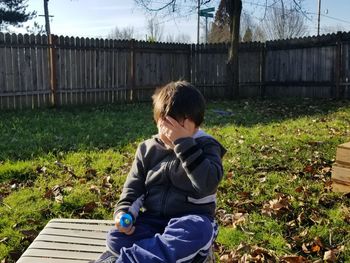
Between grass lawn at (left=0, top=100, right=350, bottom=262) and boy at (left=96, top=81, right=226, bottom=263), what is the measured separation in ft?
3.52

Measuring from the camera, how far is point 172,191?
2451mm

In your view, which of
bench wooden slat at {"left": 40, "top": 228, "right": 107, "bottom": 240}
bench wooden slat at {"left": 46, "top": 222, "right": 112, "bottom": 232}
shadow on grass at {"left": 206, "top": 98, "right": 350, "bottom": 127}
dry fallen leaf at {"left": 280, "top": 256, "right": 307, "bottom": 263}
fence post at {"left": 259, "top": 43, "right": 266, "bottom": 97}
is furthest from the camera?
fence post at {"left": 259, "top": 43, "right": 266, "bottom": 97}

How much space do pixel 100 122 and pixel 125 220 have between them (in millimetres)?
7110

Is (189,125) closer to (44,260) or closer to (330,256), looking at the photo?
(44,260)

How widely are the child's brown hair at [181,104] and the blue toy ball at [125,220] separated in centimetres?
55

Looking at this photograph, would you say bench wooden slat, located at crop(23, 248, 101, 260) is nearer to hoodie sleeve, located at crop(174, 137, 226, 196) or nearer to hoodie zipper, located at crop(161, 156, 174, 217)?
hoodie zipper, located at crop(161, 156, 174, 217)

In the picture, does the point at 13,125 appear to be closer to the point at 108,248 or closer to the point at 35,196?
the point at 35,196

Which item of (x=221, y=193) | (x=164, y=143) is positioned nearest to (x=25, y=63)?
(x=221, y=193)

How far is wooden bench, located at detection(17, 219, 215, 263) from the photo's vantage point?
2471 mm

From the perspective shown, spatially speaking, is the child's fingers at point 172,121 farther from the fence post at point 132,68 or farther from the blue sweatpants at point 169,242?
the fence post at point 132,68

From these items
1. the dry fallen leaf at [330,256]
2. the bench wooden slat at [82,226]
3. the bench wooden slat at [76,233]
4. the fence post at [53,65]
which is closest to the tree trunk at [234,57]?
the fence post at [53,65]

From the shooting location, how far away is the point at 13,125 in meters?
8.61

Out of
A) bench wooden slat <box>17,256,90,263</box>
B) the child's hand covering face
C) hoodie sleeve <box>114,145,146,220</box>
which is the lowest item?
bench wooden slat <box>17,256,90,263</box>

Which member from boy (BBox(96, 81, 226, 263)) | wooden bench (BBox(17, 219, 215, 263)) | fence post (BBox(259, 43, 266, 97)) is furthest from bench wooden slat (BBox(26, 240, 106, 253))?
fence post (BBox(259, 43, 266, 97))
